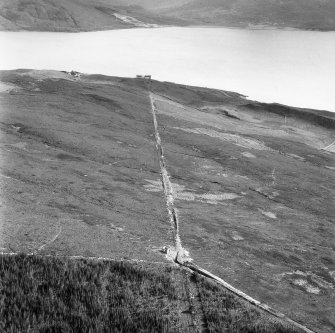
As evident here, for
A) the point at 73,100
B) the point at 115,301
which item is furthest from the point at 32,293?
the point at 73,100

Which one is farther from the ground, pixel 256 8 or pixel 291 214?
pixel 256 8

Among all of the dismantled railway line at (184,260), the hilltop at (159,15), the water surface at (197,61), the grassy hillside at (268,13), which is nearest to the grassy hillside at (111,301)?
the dismantled railway line at (184,260)

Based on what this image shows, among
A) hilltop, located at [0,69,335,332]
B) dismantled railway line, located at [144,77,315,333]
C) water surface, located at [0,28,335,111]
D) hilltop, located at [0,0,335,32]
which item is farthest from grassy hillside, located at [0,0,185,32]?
dismantled railway line, located at [144,77,315,333]

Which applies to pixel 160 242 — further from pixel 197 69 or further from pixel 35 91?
pixel 197 69

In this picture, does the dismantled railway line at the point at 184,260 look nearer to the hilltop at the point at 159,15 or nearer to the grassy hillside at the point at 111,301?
the grassy hillside at the point at 111,301

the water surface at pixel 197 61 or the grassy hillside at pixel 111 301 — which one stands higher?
the grassy hillside at pixel 111 301

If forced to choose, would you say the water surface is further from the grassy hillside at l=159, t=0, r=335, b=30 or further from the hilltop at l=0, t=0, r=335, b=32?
the grassy hillside at l=159, t=0, r=335, b=30

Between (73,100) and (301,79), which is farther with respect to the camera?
(301,79)
